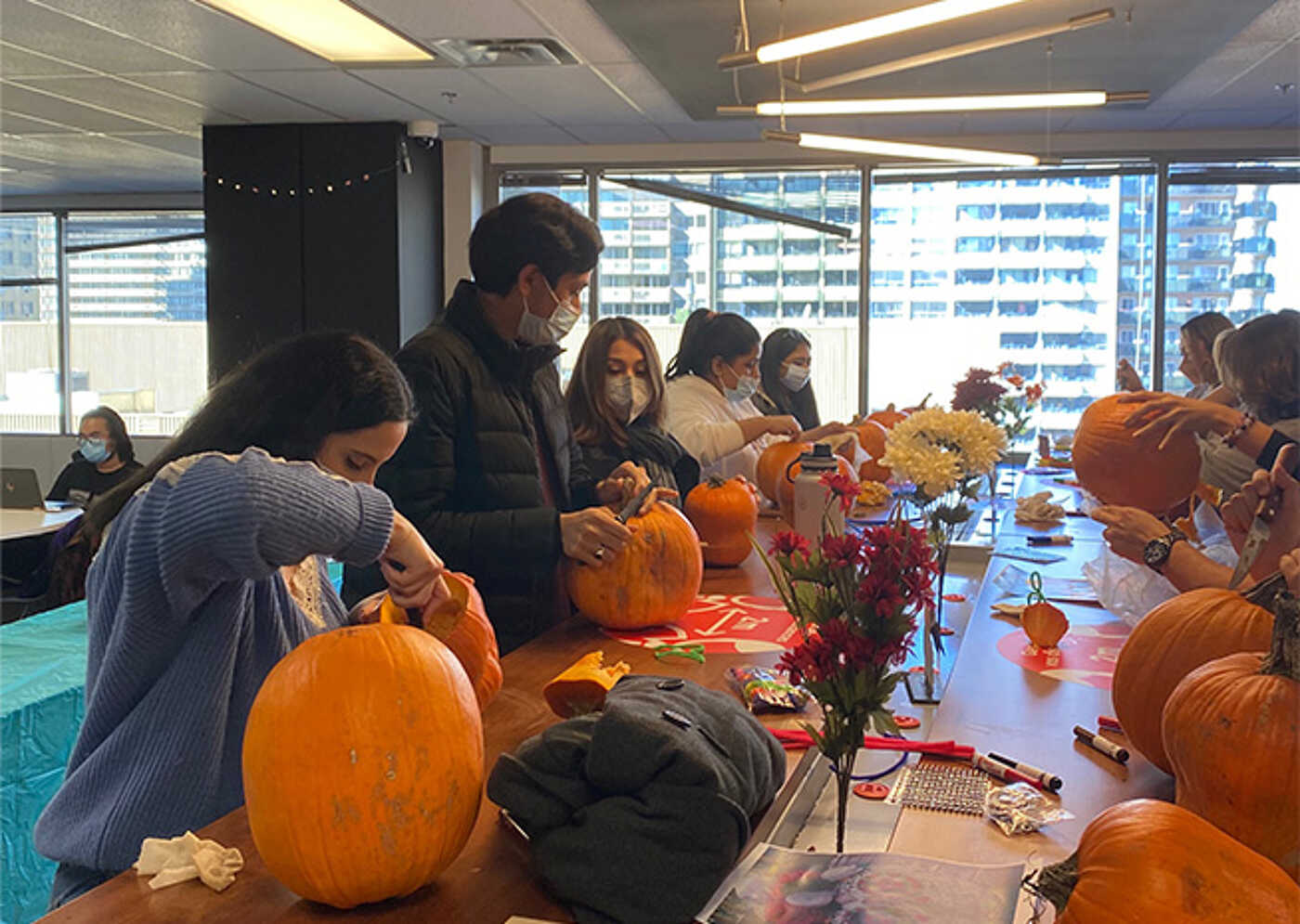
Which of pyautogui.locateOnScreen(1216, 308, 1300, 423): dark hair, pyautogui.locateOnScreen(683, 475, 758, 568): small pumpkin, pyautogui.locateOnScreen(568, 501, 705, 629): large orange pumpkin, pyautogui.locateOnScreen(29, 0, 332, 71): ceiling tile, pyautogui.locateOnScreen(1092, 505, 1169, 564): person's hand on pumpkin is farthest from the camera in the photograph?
pyautogui.locateOnScreen(29, 0, 332, 71): ceiling tile

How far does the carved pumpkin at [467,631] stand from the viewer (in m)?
1.37

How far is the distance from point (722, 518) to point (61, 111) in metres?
6.08

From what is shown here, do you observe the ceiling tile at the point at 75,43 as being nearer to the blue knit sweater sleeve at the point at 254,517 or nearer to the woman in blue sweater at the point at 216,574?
the woman in blue sweater at the point at 216,574

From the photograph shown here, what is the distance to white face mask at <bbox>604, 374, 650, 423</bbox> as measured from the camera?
127 inches

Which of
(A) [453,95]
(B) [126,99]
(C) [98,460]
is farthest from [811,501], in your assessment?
(B) [126,99]

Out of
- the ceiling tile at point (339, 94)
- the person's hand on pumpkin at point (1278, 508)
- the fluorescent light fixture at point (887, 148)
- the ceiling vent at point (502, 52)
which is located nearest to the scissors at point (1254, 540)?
the person's hand on pumpkin at point (1278, 508)

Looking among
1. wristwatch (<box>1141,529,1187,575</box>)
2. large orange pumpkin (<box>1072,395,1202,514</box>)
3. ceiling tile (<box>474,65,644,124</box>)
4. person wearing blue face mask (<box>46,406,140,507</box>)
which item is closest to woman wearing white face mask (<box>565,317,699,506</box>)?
large orange pumpkin (<box>1072,395,1202,514</box>)

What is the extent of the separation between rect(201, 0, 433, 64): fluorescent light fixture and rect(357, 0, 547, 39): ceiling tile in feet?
0.40

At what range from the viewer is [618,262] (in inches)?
348

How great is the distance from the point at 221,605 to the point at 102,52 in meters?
5.24

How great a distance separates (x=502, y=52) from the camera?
18.7ft

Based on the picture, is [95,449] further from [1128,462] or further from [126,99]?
[1128,462]

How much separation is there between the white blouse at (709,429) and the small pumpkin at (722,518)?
3.31 ft

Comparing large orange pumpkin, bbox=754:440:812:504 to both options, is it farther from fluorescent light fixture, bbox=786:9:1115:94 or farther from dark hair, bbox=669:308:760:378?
fluorescent light fixture, bbox=786:9:1115:94
